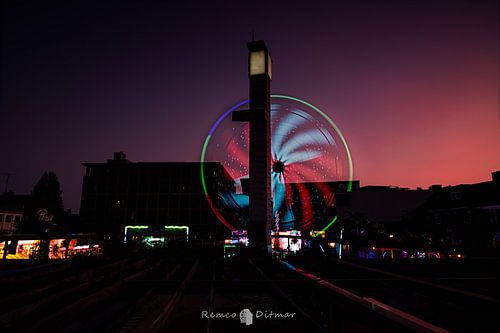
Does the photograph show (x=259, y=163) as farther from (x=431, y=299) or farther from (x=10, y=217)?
(x=10, y=217)

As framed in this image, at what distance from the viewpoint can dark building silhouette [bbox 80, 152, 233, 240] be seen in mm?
64938

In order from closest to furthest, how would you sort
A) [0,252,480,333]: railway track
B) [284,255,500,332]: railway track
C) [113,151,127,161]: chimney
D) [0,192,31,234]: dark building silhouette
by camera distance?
1. [0,252,480,333]: railway track
2. [284,255,500,332]: railway track
3. [0,192,31,234]: dark building silhouette
4. [113,151,127,161]: chimney

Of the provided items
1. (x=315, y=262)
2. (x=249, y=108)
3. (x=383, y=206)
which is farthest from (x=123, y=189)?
(x=315, y=262)

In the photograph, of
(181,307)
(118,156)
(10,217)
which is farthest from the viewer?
(118,156)

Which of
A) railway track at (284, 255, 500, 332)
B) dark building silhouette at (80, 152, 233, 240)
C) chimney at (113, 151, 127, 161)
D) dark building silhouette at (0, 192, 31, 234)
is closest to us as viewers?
railway track at (284, 255, 500, 332)

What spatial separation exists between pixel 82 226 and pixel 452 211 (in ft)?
215

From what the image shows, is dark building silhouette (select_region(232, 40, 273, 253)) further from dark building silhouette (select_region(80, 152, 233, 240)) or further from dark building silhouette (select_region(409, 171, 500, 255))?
dark building silhouette (select_region(80, 152, 233, 240))

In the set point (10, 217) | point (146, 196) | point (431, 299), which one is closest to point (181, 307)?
point (431, 299)

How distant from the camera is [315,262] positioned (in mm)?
8734

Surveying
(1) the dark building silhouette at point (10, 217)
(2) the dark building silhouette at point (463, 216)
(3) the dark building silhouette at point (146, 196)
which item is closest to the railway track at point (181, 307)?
(2) the dark building silhouette at point (463, 216)

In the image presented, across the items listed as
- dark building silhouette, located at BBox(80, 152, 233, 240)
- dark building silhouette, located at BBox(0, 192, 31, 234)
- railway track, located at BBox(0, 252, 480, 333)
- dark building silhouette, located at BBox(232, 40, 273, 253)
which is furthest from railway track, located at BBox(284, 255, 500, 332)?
dark building silhouette, located at BBox(80, 152, 233, 240)

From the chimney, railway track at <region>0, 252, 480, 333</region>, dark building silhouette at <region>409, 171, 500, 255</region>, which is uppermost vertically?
the chimney

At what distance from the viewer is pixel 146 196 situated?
66.2 meters

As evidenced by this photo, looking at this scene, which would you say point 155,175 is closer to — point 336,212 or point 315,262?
point 336,212
